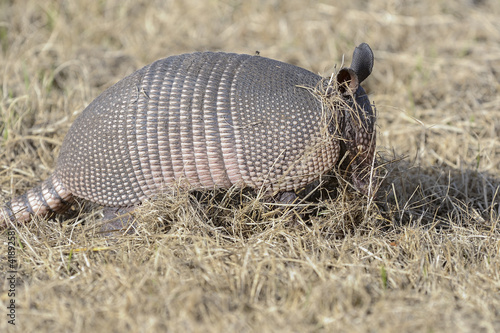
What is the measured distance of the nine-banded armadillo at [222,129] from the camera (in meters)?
4.22

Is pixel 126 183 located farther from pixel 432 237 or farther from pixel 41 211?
pixel 432 237

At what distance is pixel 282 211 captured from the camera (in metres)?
4.51

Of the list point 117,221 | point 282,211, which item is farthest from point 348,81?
point 117,221

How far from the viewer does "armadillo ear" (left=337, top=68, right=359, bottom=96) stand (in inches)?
165

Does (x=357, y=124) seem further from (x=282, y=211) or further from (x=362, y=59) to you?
(x=282, y=211)

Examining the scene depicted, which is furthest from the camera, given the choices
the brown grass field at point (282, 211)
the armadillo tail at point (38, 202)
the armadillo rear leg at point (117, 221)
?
the armadillo tail at point (38, 202)

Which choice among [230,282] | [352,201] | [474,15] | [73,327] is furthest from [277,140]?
[474,15]

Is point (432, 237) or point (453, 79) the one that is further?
point (453, 79)

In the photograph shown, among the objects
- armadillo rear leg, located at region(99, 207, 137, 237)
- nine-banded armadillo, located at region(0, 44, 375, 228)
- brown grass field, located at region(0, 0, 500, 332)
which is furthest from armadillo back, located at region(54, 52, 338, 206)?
brown grass field, located at region(0, 0, 500, 332)

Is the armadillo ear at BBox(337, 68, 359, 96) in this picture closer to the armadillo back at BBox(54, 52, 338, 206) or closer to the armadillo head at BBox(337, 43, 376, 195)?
the armadillo head at BBox(337, 43, 376, 195)

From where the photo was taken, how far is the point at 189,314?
3.19 m

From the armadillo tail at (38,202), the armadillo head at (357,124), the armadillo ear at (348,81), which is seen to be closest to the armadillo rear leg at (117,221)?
the armadillo tail at (38,202)

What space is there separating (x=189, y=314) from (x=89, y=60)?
5393 mm

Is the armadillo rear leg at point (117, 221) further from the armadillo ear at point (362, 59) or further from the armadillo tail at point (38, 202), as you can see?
the armadillo ear at point (362, 59)
